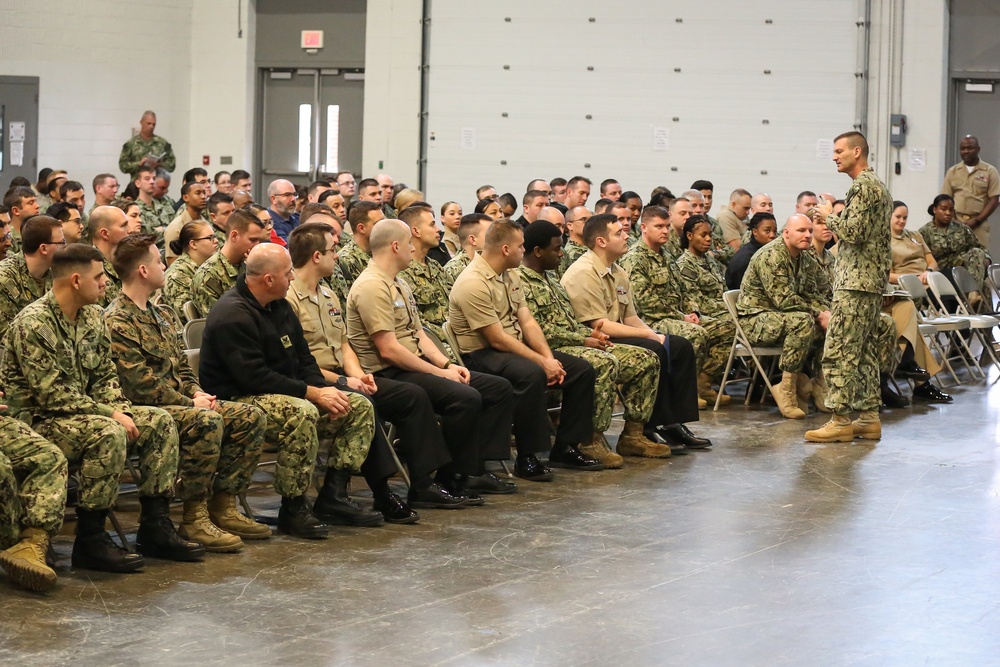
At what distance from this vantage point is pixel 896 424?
353 inches

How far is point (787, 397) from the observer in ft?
30.3

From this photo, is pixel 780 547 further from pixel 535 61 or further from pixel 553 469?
pixel 535 61

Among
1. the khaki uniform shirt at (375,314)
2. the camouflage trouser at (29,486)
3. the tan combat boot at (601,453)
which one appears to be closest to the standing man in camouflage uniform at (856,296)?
the tan combat boot at (601,453)

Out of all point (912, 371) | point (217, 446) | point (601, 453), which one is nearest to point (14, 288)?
point (217, 446)

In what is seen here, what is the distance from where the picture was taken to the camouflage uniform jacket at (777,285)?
9375 mm

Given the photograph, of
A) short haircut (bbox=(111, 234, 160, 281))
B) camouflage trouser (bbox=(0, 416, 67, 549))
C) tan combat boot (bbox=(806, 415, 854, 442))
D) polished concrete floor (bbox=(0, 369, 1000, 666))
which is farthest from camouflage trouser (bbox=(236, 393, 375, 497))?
tan combat boot (bbox=(806, 415, 854, 442))

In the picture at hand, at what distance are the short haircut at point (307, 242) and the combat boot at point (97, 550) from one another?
1721 mm

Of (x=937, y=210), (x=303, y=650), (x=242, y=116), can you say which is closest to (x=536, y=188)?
(x=937, y=210)

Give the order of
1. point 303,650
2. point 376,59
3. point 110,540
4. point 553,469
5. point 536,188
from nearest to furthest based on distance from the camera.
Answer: point 303,650 → point 110,540 → point 553,469 → point 536,188 → point 376,59

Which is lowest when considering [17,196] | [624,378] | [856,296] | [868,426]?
[868,426]

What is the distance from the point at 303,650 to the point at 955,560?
2808mm

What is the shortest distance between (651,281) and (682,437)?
61.5 inches

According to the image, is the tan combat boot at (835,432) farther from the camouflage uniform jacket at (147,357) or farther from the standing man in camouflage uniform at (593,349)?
the camouflage uniform jacket at (147,357)

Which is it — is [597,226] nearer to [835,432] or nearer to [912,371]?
[835,432]
